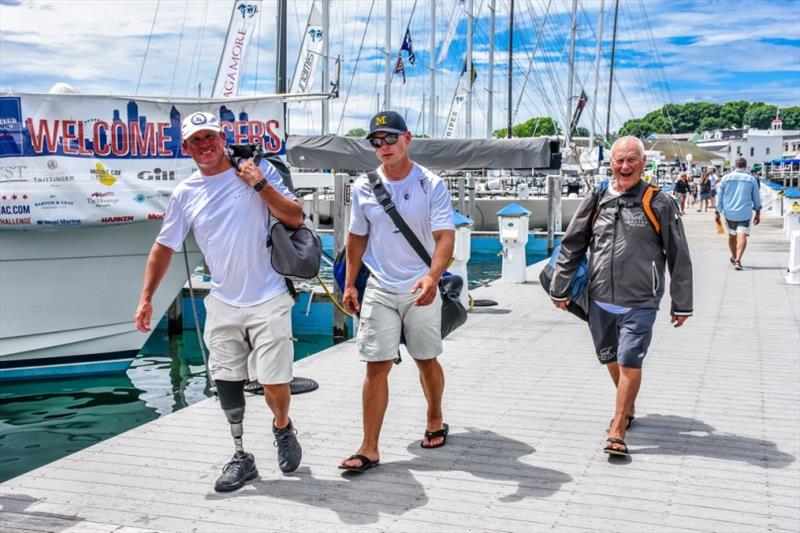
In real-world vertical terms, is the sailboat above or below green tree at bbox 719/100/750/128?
below

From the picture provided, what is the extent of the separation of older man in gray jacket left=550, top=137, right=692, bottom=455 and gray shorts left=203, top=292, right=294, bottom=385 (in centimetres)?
198

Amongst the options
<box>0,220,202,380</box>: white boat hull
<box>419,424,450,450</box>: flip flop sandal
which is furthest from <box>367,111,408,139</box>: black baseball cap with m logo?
<box>0,220,202,380</box>: white boat hull

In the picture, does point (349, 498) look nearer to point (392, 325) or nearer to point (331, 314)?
point (392, 325)

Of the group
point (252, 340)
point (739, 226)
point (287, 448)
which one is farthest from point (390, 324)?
point (739, 226)

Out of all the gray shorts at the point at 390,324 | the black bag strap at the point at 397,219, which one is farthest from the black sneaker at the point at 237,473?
the black bag strap at the point at 397,219

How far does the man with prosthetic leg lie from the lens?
174 inches

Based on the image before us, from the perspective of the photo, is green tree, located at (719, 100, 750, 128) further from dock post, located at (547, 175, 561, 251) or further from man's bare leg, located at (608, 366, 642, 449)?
man's bare leg, located at (608, 366, 642, 449)

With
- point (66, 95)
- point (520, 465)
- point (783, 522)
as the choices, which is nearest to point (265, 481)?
point (520, 465)

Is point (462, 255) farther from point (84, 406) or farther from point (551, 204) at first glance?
point (551, 204)

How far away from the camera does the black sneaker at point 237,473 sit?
452 centimetres

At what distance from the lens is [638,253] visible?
5.04 m

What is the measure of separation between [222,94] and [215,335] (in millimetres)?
16404

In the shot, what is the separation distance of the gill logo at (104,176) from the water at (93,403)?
2.72 meters

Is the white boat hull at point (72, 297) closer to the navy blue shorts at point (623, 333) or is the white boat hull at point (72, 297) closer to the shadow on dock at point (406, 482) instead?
the shadow on dock at point (406, 482)
